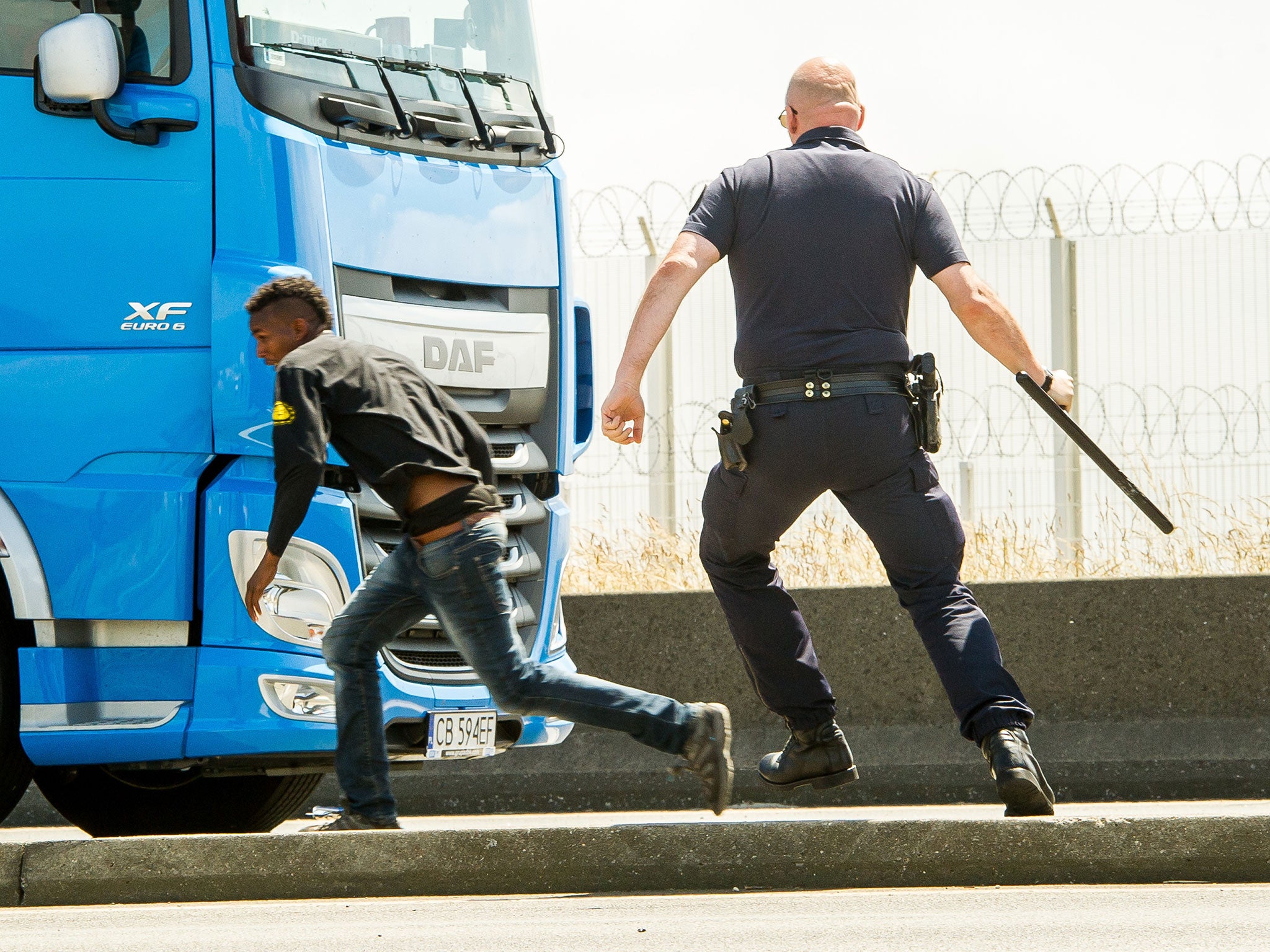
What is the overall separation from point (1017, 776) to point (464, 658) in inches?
63.0

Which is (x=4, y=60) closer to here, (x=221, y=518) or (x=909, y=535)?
(x=221, y=518)

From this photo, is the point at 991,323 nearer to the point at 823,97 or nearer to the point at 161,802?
the point at 823,97

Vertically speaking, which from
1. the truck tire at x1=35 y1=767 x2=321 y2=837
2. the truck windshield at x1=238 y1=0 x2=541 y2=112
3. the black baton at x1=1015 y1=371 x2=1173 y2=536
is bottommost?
the truck tire at x1=35 y1=767 x2=321 y2=837

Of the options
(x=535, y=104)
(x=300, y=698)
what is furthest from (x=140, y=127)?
(x=300, y=698)

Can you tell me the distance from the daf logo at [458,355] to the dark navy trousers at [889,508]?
3.30 ft

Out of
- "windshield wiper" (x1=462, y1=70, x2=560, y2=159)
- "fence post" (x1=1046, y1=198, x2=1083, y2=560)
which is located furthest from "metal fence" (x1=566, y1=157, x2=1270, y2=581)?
"windshield wiper" (x1=462, y1=70, x2=560, y2=159)

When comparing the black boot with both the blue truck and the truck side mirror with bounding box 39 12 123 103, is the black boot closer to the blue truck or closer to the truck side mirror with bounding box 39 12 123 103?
the blue truck

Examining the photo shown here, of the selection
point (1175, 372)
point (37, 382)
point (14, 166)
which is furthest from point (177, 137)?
point (1175, 372)

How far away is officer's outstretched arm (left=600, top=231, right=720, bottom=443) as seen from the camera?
17.7 feet

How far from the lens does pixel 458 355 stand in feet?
19.9

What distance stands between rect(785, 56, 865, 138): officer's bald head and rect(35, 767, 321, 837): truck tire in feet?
9.81

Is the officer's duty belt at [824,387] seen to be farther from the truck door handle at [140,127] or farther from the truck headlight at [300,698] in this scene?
the truck door handle at [140,127]

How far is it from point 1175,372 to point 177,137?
7410 millimetres

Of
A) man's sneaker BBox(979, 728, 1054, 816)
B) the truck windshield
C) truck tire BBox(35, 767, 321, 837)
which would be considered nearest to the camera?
man's sneaker BBox(979, 728, 1054, 816)
